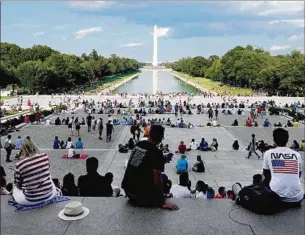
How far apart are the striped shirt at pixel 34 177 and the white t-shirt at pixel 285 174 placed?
313cm

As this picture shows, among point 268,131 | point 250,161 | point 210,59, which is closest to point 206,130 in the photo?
point 268,131

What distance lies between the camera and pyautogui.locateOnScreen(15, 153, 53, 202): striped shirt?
5375mm

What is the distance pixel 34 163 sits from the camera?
5.38 m

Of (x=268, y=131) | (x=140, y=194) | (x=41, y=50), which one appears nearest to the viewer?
(x=140, y=194)

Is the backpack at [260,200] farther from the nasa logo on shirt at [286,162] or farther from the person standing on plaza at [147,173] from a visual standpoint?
the person standing on plaza at [147,173]

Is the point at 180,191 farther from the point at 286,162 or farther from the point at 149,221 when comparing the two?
the point at 149,221

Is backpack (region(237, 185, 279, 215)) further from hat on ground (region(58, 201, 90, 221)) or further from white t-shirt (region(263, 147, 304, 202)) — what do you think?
hat on ground (region(58, 201, 90, 221))

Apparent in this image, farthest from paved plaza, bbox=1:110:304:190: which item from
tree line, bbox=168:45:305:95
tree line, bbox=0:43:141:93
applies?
tree line, bbox=0:43:141:93

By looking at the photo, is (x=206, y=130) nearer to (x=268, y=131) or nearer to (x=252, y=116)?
(x=268, y=131)

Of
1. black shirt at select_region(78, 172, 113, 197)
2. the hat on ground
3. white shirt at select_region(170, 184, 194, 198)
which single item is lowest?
white shirt at select_region(170, 184, 194, 198)

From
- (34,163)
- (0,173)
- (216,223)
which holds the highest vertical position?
(34,163)

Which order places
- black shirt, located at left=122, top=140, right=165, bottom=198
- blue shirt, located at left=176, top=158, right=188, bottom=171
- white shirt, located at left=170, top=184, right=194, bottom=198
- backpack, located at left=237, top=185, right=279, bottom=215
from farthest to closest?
blue shirt, located at left=176, top=158, right=188, bottom=171, white shirt, located at left=170, top=184, right=194, bottom=198, backpack, located at left=237, top=185, right=279, bottom=215, black shirt, located at left=122, top=140, right=165, bottom=198

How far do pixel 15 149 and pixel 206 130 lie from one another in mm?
15200

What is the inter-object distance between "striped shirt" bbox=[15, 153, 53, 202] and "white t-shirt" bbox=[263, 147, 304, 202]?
3.13m
